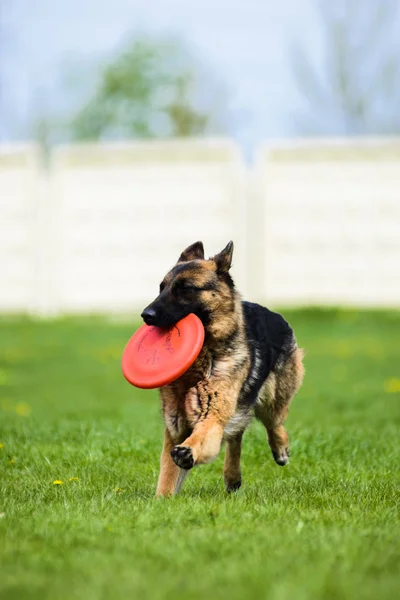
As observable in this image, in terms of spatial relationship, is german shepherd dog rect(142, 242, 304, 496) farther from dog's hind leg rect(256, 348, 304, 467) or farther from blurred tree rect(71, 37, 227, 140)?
blurred tree rect(71, 37, 227, 140)

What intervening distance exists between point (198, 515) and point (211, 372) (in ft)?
3.43

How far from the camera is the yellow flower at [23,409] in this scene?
1187cm

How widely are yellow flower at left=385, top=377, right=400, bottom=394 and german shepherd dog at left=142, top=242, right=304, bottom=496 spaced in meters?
7.66

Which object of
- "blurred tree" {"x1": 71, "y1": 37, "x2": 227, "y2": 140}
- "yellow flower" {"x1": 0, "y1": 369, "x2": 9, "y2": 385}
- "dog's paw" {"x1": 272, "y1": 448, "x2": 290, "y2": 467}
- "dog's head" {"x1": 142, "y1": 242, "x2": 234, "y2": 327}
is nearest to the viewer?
"dog's head" {"x1": 142, "y1": 242, "x2": 234, "y2": 327}

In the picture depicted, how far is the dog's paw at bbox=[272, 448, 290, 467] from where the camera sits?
250 inches

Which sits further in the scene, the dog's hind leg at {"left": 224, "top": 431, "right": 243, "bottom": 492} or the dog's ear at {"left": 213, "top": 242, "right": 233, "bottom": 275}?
the dog's hind leg at {"left": 224, "top": 431, "right": 243, "bottom": 492}

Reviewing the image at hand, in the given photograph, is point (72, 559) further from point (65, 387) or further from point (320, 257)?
point (320, 257)

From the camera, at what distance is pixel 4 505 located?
15.9ft

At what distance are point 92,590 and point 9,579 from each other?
0.36 m

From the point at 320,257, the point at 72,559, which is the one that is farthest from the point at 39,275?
the point at 72,559

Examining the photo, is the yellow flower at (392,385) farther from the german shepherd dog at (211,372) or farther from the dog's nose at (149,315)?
the dog's nose at (149,315)

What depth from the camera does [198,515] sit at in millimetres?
4484

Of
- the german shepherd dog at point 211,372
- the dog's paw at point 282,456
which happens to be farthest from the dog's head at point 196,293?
the dog's paw at point 282,456

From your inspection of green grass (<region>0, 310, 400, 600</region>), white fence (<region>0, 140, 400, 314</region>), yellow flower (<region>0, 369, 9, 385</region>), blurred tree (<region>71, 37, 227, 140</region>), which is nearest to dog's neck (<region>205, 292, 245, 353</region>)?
green grass (<region>0, 310, 400, 600</region>)
